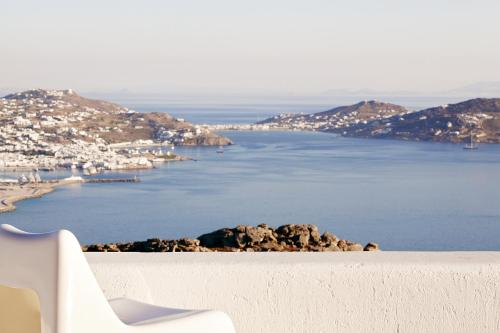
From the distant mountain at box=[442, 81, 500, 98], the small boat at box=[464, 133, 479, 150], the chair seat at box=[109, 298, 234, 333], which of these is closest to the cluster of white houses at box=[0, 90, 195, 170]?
the small boat at box=[464, 133, 479, 150]

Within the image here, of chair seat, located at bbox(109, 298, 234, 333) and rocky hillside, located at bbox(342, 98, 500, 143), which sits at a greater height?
chair seat, located at bbox(109, 298, 234, 333)

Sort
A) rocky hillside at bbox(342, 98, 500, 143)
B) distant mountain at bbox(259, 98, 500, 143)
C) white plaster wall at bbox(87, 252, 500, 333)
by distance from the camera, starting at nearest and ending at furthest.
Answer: white plaster wall at bbox(87, 252, 500, 333), rocky hillside at bbox(342, 98, 500, 143), distant mountain at bbox(259, 98, 500, 143)

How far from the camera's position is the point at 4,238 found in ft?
4.20

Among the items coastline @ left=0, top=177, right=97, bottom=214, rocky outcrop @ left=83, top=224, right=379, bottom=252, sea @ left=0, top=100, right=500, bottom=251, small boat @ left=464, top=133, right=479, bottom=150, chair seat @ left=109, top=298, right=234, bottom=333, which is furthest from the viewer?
small boat @ left=464, top=133, right=479, bottom=150

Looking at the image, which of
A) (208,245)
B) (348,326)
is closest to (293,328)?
(348,326)

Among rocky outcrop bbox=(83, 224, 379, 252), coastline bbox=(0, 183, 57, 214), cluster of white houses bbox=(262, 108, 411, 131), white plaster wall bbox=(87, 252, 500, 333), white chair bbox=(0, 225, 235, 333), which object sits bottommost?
coastline bbox=(0, 183, 57, 214)

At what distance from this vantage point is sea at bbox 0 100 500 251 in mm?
25298

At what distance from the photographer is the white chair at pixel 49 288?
117cm

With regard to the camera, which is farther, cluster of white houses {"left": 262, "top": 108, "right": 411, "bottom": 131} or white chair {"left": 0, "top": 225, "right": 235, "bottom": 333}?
cluster of white houses {"left": 262, "top": 108, "right": 411, "bottom": 131}

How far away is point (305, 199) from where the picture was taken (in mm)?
30391

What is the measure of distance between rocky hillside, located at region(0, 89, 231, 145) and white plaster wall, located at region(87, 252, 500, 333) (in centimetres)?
4295

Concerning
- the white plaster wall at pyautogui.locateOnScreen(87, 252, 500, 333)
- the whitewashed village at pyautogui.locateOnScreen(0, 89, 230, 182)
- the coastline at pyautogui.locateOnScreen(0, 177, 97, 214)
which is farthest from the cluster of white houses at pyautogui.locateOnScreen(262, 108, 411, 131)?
the white plaster wall at pyautogui.locateOnScreen(87, 252, 500, 333)

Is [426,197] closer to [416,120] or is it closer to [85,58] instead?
[416,120]

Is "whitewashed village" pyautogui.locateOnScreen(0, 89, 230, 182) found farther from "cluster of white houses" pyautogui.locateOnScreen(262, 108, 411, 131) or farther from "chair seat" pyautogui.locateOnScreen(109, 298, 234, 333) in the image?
"chair seat" pyautogui.locateOnScreen(109, 298, 234, 333)
